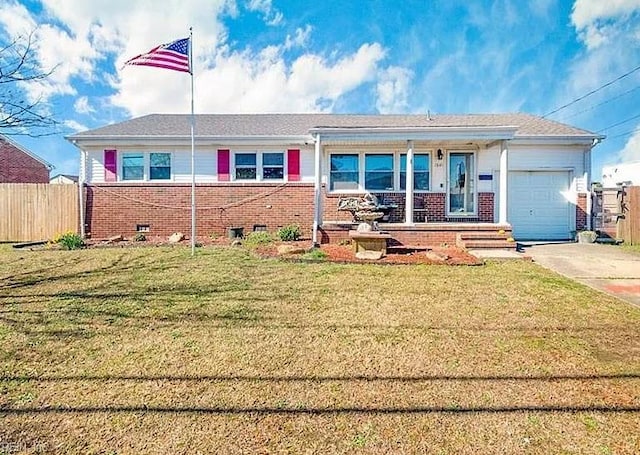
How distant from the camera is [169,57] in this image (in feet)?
30.3

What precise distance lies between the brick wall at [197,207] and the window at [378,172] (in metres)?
2.06

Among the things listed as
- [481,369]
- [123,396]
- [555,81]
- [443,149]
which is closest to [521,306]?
[481,369]

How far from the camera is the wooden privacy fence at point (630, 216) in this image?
11.7 m

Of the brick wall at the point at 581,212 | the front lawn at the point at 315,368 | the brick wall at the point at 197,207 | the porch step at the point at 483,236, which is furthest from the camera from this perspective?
the brick wall at the point at 197,207

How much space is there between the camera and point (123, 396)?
278 cm

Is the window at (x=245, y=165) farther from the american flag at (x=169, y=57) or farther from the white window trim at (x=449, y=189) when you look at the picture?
the white window trim at (x=449, y=189)

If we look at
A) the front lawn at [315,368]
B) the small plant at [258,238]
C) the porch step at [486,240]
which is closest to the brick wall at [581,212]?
the porch step at [486,240]

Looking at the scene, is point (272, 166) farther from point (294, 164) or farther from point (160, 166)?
point (160, 166)

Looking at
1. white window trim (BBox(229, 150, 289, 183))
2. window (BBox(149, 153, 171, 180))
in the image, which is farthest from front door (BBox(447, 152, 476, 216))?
window (BBox(149, 153, 171, 180))

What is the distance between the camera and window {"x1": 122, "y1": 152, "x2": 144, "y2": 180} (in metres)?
12.9

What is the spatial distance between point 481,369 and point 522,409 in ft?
1.85

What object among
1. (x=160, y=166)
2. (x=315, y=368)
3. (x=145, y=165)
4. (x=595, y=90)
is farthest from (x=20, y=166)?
(x=595, y=90)

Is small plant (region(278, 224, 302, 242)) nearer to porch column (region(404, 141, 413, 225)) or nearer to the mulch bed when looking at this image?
the mulch bed

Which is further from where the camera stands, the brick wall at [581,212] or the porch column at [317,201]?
the brick wall at [581,212]
